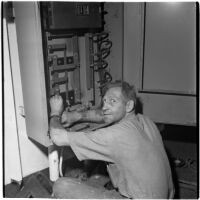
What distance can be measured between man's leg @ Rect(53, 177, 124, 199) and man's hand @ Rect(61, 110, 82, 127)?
40 centimetres

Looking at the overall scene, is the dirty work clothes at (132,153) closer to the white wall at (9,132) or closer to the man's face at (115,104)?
the man's face at (115,104)

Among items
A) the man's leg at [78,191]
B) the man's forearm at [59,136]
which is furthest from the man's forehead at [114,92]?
the man's leg at [78,191]

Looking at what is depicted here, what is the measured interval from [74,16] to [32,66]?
425mm

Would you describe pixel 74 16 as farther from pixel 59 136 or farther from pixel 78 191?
pixel 78 191

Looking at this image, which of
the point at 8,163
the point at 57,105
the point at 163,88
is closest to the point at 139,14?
the point at 163,88

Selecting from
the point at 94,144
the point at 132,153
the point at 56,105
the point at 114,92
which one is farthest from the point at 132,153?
the point at 56,105

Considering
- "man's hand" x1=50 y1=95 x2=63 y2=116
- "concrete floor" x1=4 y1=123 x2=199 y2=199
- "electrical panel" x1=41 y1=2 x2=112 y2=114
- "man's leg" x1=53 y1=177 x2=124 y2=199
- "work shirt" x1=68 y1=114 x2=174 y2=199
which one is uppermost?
"electrical panel" x1=41 y1=2 x2=112 y2=114

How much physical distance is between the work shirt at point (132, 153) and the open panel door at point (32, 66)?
46 cm

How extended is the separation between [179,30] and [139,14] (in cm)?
33

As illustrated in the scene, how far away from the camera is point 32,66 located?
1.65 meters

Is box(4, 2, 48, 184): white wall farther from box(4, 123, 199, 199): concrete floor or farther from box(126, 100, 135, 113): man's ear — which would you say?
box(126, 100, 135, 113): man's ear

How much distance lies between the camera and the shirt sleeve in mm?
1249

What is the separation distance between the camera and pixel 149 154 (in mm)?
1266

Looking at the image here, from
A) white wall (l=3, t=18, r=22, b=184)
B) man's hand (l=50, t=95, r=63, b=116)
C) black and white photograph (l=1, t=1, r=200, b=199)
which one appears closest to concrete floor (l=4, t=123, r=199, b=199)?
black and white photograph (l=1, t=1, r=200, b=199)
